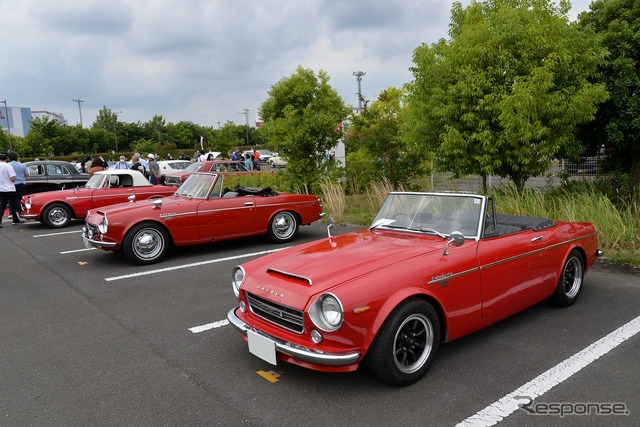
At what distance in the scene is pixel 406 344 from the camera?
3451mm

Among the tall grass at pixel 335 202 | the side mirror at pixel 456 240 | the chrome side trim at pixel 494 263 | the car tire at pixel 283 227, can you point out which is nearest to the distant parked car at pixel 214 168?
the tall grass at pixel 335 202

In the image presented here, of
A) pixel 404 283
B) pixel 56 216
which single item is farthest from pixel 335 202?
pixel 404 283

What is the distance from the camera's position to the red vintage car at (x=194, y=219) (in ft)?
24.3

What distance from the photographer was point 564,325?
4.54m

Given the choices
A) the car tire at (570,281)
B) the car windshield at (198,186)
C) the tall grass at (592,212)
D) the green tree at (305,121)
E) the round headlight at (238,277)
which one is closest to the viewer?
the round headlight at (238,277)

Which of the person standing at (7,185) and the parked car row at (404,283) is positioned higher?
the person standing at (7,185)

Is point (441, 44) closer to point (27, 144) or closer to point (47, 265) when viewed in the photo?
point (47, 265)

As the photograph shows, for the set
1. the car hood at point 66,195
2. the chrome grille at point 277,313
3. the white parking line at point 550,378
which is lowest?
the white parking line at point 550,378

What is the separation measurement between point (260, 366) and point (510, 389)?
6.24 ft

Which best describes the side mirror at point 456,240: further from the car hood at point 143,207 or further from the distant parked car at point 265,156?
the distant parked car at point 265,156

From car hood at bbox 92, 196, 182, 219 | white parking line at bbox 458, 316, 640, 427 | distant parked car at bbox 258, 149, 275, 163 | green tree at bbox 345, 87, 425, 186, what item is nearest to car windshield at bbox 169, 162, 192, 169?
green tree at bbox 345, 87, 425, 186

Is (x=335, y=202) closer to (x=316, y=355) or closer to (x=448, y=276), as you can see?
(x=448, y=276)

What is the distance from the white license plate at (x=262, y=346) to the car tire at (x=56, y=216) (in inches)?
398

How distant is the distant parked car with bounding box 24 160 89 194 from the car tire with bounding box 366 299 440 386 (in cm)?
1408
